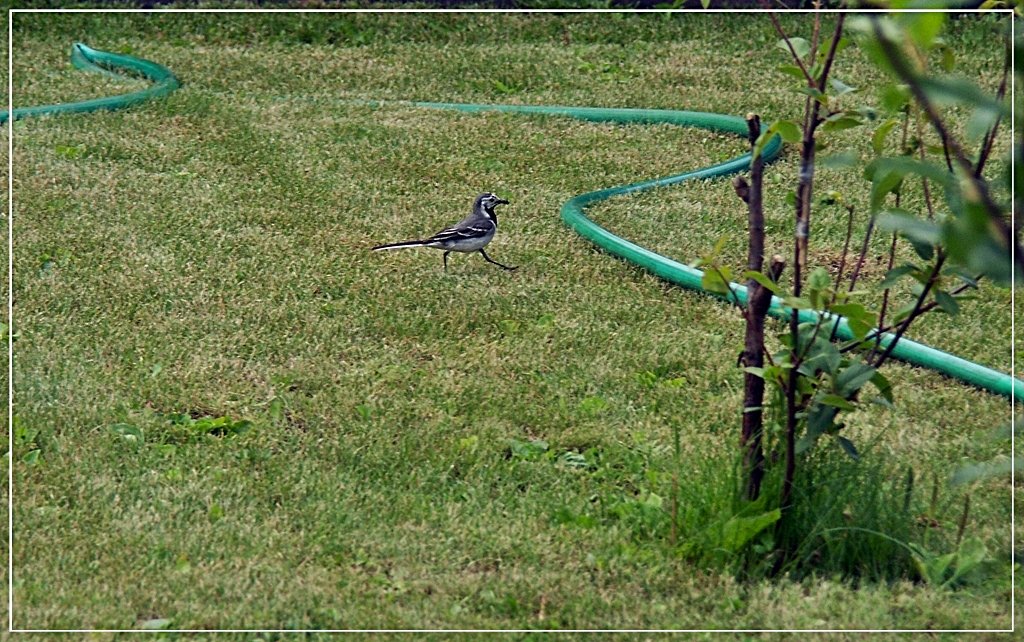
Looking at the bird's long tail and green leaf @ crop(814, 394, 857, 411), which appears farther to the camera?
the bird's long tail

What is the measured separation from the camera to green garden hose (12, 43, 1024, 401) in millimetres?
4887

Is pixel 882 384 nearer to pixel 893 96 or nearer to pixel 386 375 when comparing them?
pixel 893 96

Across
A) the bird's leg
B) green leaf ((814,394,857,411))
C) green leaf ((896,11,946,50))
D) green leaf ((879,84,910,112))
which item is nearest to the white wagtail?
the bird's leg

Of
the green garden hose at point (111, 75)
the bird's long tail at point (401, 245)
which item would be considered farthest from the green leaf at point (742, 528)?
the green garden hose at point (111, 75)

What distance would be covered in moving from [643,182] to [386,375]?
9.43ft

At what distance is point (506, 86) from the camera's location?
907 cm

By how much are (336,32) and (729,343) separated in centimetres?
600

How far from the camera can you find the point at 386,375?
4.82 metres

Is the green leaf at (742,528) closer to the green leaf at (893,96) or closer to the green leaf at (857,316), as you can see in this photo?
the green leaf at (857,316)

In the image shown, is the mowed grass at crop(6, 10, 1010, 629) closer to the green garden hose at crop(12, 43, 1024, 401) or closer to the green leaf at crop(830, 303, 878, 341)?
the green garden hose at crop(12, 43, 1024, 401)

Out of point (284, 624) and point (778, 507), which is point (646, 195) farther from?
point (284, 624)

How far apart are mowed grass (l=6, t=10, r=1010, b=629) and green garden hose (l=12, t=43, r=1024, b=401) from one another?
0.08 metres

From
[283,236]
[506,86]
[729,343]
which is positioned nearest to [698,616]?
[729,343]

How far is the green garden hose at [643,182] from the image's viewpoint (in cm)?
489
